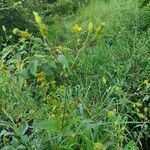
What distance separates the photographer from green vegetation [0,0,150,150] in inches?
112

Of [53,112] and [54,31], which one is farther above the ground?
[53,112]

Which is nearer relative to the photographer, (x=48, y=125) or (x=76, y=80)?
(x=48, y=125)

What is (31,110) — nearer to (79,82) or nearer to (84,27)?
(79,82)

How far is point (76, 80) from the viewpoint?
199 inches

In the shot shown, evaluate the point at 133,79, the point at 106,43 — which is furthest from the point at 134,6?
the point at 133,79

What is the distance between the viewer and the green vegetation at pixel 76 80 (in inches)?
112

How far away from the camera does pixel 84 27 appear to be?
752 centimetres

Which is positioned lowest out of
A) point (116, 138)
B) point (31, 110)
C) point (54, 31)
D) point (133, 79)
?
point (54, 31)

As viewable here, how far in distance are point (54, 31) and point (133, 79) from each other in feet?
12.0

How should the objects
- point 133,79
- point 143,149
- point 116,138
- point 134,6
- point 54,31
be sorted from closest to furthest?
1. point 116,138
2. point 143,149
3. point 133,79
4. point 134,6
5. point 54,31

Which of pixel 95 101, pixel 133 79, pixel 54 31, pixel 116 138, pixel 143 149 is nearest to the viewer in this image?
pixel 116 138

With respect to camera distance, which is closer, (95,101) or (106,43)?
(95,101)

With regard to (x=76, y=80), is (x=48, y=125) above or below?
above

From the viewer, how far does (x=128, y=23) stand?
6695mm
